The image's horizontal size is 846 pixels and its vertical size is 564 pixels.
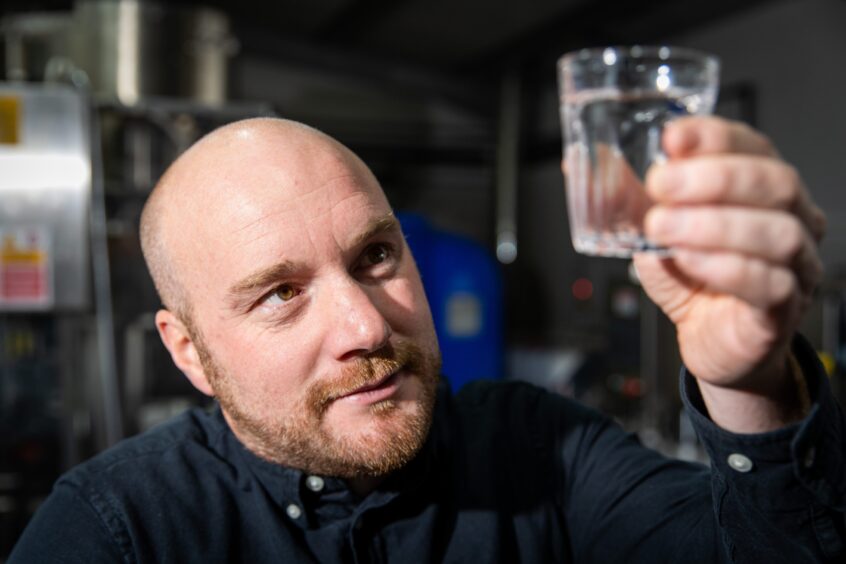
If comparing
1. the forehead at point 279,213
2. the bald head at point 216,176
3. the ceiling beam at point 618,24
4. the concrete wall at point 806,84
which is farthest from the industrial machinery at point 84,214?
the concrete wall at point 806,84

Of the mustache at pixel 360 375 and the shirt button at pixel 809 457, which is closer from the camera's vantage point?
the shirt button at pixel 809 457

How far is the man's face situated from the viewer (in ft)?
3.28

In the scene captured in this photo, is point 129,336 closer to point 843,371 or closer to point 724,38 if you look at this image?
point 843,371

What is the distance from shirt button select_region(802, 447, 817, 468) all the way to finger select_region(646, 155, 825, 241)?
0.87 feet

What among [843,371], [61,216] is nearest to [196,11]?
[61,216]

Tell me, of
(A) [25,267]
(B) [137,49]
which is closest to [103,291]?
(A) [25,267]

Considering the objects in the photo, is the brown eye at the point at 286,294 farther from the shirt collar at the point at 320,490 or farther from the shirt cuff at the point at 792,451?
the shirt cuff at the point at 792,451

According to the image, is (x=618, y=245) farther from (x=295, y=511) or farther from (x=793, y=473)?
(x=295, y=511)

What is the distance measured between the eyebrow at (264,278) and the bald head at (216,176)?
0.32 ft

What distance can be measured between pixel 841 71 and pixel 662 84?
3.99 metres

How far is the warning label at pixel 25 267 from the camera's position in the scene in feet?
7.97

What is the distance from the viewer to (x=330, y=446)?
101cm

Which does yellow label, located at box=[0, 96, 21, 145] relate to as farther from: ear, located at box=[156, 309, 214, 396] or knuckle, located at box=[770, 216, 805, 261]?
knuckle, located at box=[770, 216, 805, 261]

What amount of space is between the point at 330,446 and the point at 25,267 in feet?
6.19
